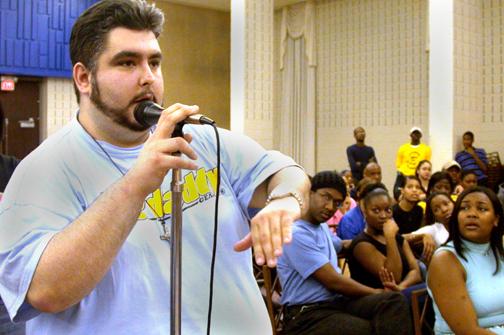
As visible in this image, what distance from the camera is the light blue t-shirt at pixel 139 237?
122 centimetres

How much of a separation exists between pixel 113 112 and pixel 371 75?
13955mm

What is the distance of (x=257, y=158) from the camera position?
4.95 ft

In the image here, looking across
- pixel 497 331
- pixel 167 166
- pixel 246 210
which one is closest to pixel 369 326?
pixel 497 331

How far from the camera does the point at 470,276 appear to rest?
132 inches

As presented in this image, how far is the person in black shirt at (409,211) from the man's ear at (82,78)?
15.8ft

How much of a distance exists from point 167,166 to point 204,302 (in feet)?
1.25

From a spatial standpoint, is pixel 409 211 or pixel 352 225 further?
pixel 409 211

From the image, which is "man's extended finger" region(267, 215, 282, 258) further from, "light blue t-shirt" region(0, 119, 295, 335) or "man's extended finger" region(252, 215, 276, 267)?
"light blue t-shirt" region(0, 119, 295, 335)

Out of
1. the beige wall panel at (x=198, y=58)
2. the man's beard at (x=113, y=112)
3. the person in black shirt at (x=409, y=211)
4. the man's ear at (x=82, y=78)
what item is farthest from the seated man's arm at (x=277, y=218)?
the beige wall panel at (x=198, y=58)

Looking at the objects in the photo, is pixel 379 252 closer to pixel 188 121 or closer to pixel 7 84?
pixel 188 121

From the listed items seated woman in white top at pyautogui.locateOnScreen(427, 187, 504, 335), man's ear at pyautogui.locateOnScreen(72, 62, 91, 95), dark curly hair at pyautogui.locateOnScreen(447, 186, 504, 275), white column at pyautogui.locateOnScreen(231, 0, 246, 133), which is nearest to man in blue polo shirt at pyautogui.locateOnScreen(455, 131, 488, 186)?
white column at pyautogui.locateOnScreen(231, 0, 246, 133)

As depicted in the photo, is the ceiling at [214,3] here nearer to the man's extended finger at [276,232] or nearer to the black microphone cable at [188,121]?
the black microphone cable at [188,121]

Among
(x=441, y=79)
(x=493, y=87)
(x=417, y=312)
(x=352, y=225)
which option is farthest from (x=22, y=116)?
→ (x=417, y=312)

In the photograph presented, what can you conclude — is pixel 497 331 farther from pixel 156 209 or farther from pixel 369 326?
pixel 156 209
